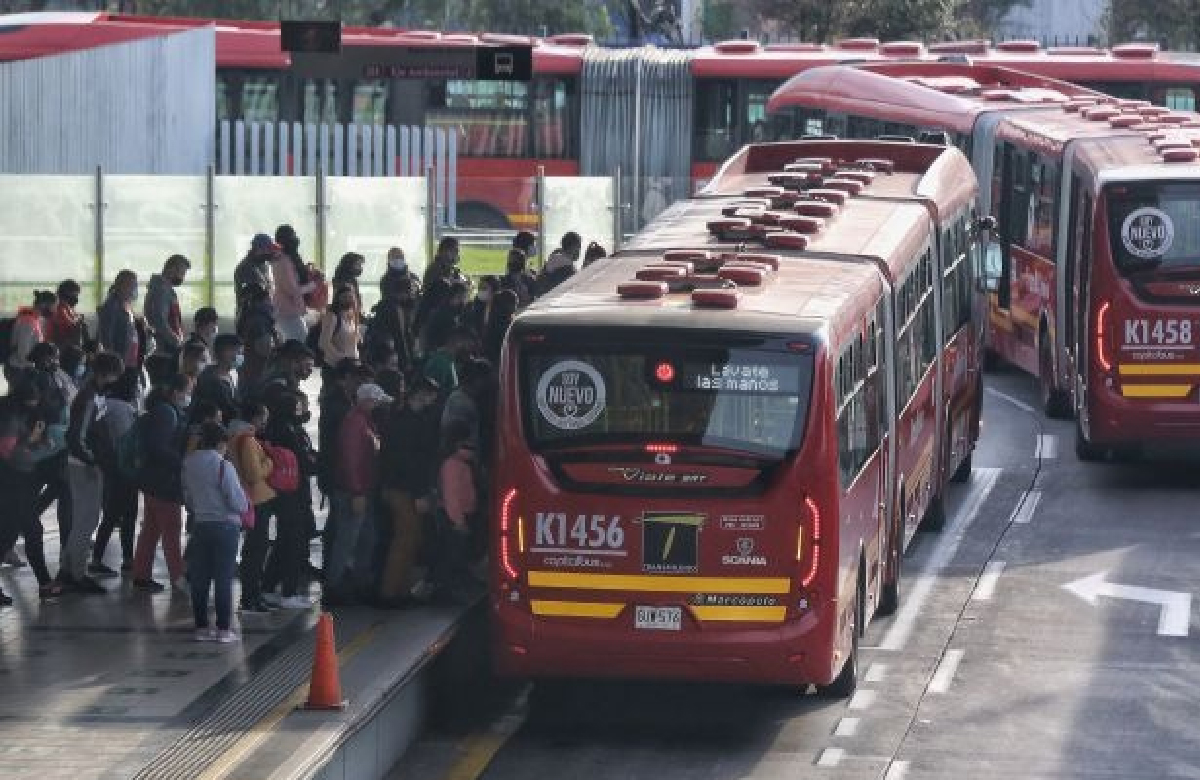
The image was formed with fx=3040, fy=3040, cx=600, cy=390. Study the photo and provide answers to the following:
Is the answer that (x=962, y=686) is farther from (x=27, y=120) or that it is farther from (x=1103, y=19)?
(x=1103, y=19)

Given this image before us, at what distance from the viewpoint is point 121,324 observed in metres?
23.5

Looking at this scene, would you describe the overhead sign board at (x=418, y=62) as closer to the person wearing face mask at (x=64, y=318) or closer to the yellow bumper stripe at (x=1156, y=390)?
the person wearing face mask at (x=64, y=318)

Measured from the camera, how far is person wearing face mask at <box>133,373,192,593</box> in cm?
1861

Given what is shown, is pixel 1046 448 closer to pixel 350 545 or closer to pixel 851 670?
pixel 851 670

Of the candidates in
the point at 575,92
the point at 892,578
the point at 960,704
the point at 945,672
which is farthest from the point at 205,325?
the point at 575,92

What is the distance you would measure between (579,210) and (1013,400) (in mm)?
8758

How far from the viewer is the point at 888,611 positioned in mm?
20328

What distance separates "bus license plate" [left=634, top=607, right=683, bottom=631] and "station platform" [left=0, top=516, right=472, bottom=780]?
4.24 ft

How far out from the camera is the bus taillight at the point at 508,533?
16.2 m

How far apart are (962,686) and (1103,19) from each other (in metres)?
64.7

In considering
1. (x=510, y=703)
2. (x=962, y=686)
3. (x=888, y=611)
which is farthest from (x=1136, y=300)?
(x=510, y=703)

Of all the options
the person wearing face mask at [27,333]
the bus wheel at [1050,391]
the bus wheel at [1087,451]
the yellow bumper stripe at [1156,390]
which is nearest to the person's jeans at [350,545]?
the person wearing face mask at [27,333]

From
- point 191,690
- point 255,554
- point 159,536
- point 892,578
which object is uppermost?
point 255,554

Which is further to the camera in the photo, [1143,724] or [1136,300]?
[1136,300]
